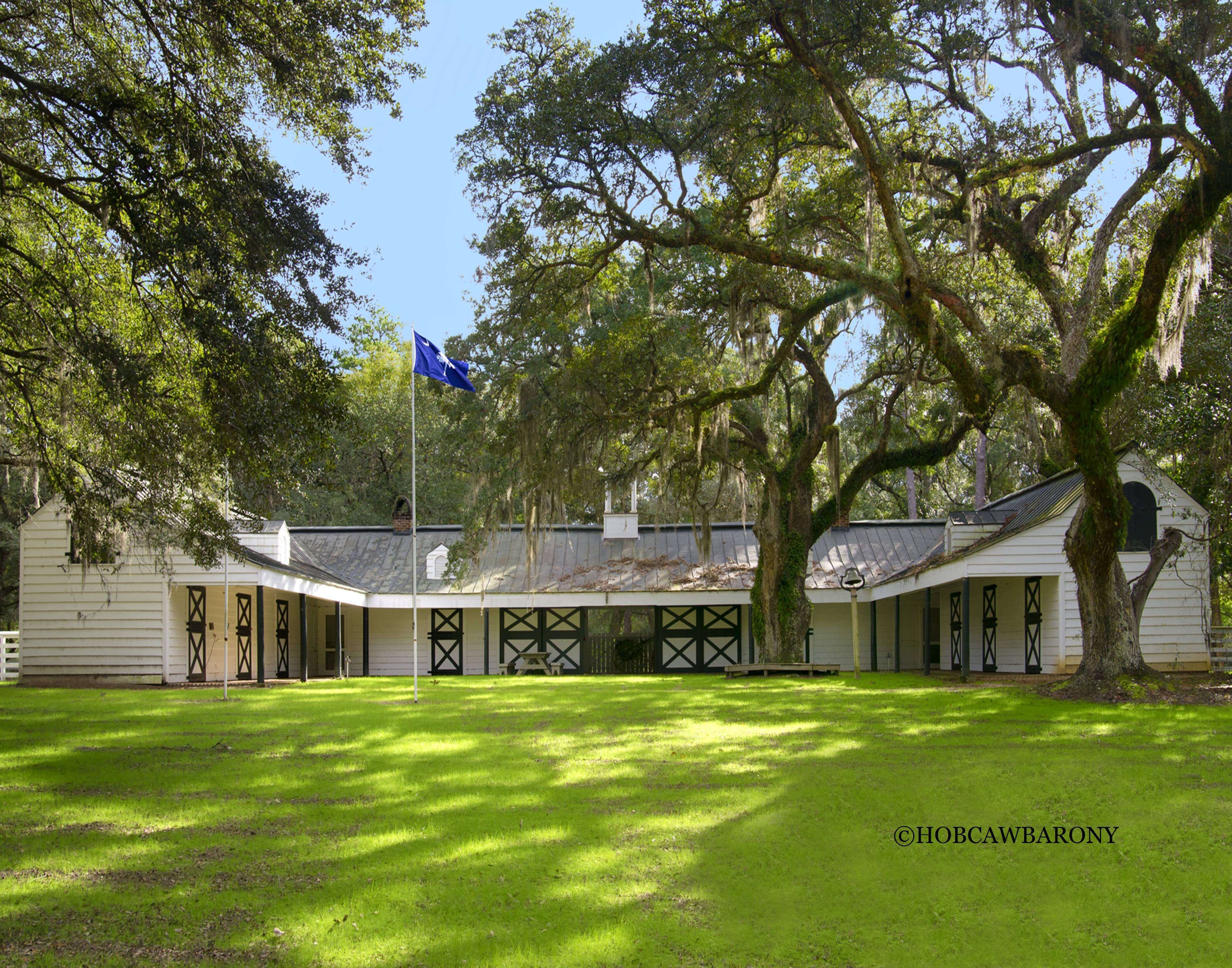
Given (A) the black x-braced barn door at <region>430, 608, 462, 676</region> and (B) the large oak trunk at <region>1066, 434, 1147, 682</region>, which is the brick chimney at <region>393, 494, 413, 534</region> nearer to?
(A) the black x-braced barn door at <region>430, 608, 462, 676</region>

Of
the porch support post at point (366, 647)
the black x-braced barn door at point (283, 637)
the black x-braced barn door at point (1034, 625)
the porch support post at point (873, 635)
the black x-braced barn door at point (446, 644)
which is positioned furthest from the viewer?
the black x-braced barn door at point (446, 644)

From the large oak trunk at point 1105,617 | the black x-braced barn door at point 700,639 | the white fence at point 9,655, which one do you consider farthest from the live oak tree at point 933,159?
the white fence at point 9,655

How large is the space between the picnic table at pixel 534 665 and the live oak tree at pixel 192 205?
44.9 ft

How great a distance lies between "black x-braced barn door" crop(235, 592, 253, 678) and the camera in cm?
2120

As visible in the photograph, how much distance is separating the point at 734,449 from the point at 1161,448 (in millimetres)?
7340

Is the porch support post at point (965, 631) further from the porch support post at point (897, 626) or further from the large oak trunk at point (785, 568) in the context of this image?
the porch support post at point (897, 626)

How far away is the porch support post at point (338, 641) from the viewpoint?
2169 cm

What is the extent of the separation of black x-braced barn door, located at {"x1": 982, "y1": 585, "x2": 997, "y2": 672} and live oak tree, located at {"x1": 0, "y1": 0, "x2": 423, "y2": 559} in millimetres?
16714

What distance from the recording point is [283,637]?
2294 cm

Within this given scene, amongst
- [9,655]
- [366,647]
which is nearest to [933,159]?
[366,647]

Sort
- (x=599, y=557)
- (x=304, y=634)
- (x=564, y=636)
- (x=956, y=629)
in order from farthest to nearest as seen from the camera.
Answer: (x=599, y=557)
(x=564, y=636)
(x=956, y=629)
(x=304, y=634)

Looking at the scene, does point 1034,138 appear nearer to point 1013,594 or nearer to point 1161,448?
point 1161,448

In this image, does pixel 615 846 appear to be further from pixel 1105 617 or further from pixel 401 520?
pixel 401 520

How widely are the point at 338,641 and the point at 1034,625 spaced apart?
14.3 m
